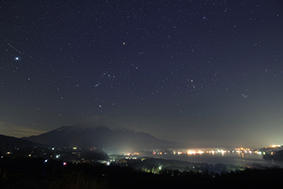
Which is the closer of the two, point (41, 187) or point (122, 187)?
point (41, 187)

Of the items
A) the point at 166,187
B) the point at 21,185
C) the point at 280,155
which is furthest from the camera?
the point at 280,155

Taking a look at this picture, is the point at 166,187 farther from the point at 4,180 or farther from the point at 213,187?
the point at 4,180

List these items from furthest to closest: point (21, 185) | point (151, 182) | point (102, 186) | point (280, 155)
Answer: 1. point (280, 155)
2. point (151, 182)
3. point (21, 185)
4. point (102, 186)

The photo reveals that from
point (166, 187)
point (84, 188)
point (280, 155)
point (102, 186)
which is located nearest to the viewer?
point (84, 188)

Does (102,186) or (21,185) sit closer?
(102,186)

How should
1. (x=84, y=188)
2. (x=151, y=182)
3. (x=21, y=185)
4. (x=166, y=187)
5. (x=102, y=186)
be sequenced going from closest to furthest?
(x=84, y=188), (x=102, y=186), (x=21, y=185), (x=166, y=187), (x=151, y=182)

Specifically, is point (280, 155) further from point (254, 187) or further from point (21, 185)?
point (21, 185)

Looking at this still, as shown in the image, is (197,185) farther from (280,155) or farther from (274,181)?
(280,155)

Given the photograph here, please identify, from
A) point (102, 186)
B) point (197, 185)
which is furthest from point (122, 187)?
point (197, 185)

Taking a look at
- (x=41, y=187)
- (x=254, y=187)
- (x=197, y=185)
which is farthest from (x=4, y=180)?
(x=254, y=187)
